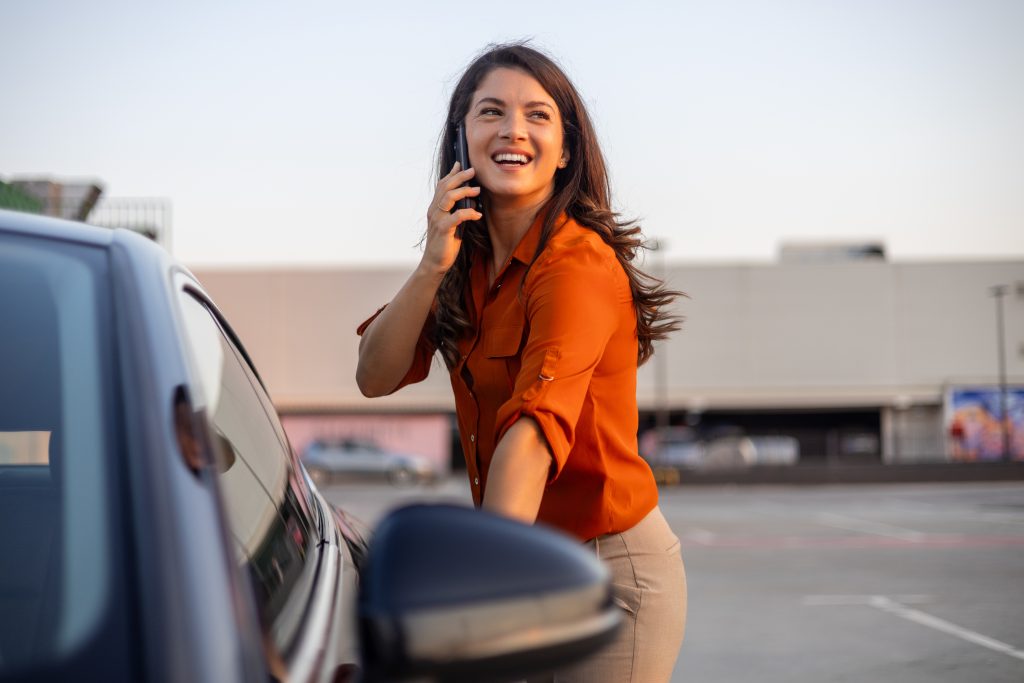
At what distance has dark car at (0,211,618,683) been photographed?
0.97m

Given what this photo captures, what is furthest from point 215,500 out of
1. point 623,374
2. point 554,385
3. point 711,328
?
point 711,328

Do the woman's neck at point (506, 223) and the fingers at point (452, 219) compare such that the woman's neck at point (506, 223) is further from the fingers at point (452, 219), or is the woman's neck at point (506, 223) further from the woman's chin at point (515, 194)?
the fingers at point (452, 219)

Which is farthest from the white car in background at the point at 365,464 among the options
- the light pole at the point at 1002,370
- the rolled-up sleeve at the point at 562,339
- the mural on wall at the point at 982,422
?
the rolled-up sleeve at the point at 562,339

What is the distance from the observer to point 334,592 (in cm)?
157

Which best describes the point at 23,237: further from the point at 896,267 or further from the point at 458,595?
the point at 896,267

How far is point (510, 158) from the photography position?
2080 mm

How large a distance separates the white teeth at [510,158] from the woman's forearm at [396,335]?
24cm

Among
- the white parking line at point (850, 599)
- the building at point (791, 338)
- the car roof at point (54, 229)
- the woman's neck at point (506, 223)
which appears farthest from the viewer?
the building at point (791, 338)

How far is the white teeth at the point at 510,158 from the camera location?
6.82 ft

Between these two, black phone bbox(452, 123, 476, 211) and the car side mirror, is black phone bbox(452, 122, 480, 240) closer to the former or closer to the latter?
black phone bbox(452, 123, 476, 211)

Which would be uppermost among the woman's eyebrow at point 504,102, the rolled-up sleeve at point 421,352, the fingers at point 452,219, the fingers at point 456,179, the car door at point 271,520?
the woman's eyebrow at point 504,102

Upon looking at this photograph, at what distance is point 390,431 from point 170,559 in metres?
47.1

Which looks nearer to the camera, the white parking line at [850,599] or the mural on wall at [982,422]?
the white parking line at [850,599]

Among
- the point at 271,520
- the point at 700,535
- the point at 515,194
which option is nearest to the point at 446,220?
the point at 515,194
